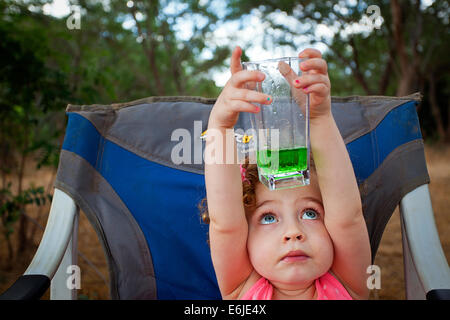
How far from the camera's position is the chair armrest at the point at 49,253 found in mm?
1140

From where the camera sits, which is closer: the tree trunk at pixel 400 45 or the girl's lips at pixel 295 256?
the girl's lips at pixel 295 256

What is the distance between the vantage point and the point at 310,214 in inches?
47.6

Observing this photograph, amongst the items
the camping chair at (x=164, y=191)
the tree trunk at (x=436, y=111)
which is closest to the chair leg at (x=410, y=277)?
the camping chair at (x=164, y=191)

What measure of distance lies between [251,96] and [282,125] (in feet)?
0.32

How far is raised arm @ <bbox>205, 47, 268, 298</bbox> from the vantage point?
95cm

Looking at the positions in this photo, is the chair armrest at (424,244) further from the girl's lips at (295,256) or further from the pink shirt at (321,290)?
the girl's lips at (295,256)

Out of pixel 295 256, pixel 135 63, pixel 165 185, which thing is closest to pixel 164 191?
pixel 165 185

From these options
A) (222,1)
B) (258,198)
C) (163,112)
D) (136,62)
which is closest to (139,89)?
(136,62)

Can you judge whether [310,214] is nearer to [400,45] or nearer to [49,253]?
[49,253]

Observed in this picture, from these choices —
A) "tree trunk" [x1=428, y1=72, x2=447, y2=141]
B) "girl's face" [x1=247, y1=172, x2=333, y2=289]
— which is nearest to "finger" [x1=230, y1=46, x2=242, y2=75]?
"girl's face" [x1=247, y1=172, x2=333, y2=289]

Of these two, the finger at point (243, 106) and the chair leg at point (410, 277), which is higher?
the finger at point (243, 106)

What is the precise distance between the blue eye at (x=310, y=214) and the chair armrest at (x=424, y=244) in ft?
1.28

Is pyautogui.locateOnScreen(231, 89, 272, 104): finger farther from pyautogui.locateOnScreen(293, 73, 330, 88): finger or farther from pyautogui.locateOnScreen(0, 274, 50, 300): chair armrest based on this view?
pyautogui.locateOnScreen(0, 274, 50, 300): chair armrest

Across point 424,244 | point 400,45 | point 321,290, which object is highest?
point 400,45
